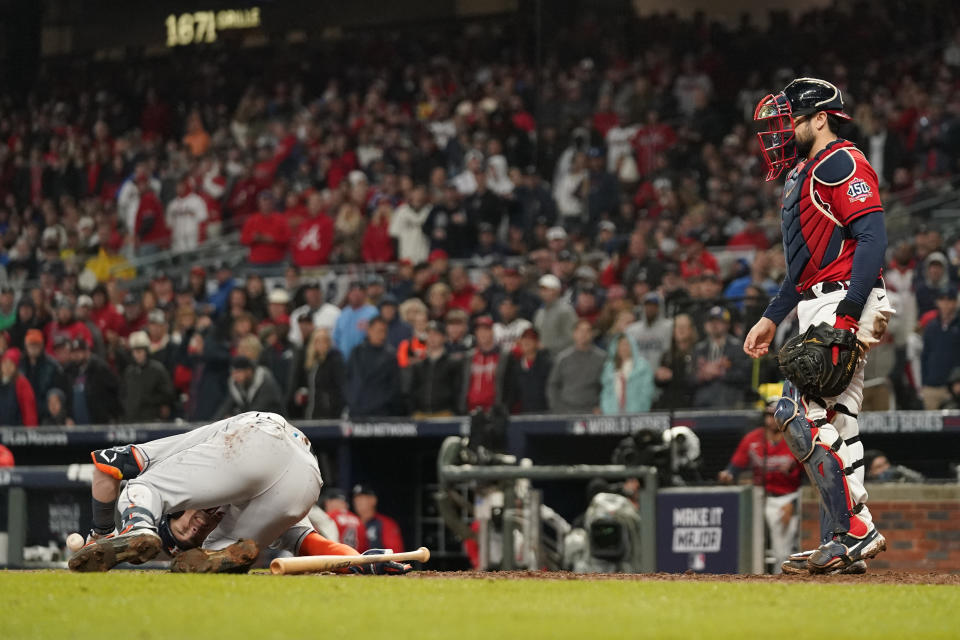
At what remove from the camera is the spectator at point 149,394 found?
52.1ft

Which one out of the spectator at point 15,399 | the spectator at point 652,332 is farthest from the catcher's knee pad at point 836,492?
the spectator at point 15,399

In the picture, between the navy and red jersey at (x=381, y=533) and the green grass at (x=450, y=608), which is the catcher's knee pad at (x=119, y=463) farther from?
the navy and red jersey at (x=381, y=533)

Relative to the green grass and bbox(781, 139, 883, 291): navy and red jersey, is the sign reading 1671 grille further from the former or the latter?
the green grass

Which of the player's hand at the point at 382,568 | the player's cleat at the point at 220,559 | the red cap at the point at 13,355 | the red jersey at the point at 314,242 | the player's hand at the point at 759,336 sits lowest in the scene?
the player's hand at the point at 382,568

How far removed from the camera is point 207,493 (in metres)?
6.12

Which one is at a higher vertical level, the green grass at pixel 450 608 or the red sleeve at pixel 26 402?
the red sleeve at pixel 26 402

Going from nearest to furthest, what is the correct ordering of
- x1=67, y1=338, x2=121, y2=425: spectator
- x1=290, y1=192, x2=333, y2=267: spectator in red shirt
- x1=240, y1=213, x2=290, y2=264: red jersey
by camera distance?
x1=67, y1=338, x2=121, y2=425: spectator, x1=290, y1=192, x2=333, y2=267: spectator in red shirt, x1=240, y1=213, x2=290, y2=264: red jersey

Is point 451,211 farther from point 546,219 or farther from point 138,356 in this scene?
point 138,356

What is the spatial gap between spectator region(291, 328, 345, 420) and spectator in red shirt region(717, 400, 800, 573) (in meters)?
4.42

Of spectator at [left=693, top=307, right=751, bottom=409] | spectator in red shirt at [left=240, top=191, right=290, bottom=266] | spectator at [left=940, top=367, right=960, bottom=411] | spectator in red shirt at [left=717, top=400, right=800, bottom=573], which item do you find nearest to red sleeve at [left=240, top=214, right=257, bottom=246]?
spectator in red shirt at [left=240, top=191, right=290, bottom=266]

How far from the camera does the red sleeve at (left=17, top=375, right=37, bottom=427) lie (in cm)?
1678

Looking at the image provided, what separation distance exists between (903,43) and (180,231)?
32.1 feet

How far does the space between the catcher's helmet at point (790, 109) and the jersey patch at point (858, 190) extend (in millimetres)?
419

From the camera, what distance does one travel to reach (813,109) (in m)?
6.82
